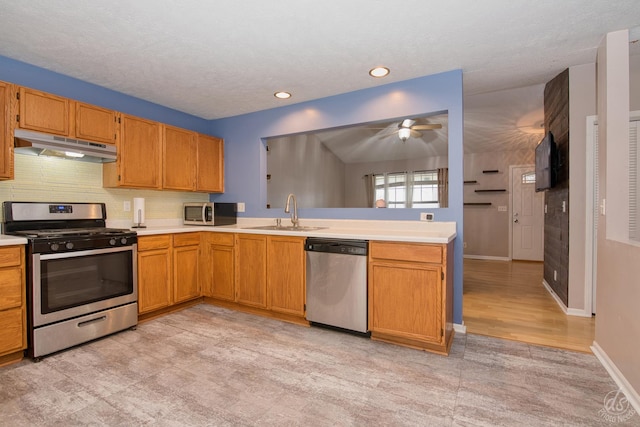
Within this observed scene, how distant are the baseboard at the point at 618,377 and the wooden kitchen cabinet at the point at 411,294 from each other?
38.6 inches

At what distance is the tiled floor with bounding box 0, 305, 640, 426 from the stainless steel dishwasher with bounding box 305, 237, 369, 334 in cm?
19

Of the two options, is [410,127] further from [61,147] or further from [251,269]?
Answer: [61,147]

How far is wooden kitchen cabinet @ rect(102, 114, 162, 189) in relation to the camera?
314 cm

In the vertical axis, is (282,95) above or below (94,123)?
above

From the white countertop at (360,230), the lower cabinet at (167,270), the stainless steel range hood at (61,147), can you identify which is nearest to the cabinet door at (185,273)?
the lower cabinet at (167,270)

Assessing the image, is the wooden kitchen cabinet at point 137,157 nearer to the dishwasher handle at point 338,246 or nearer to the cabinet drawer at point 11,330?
the cabinet drawer at point 11,330

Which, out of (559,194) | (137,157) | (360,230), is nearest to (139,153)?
(137,157)

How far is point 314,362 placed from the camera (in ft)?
7.32

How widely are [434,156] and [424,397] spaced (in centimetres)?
608

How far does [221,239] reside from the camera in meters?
3.50

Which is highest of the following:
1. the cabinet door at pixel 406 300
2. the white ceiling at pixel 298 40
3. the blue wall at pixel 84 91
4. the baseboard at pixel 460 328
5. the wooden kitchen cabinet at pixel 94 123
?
the white ceiling at pixel 298 40

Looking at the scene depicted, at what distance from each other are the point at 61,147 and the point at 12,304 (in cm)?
129

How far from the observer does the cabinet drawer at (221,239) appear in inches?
135

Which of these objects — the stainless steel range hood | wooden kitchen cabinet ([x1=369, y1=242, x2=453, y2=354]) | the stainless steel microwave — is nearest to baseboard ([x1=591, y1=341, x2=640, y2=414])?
wooden kitchen cabinet ([x1=369, y1=242, x2=453, y2=354])
